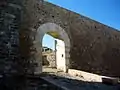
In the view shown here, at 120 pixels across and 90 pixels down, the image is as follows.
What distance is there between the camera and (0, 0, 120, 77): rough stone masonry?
16.0ft

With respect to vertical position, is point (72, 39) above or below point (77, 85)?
above

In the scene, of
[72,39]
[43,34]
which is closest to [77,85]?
[43,34]

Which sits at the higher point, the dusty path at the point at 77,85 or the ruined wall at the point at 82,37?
the ruined wall at the point at 82,37

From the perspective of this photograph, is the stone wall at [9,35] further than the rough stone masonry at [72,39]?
No

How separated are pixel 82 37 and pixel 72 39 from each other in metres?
0.81

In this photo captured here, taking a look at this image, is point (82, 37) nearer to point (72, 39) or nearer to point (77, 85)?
point (72, 39)

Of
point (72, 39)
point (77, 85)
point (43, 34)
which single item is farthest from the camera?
point (72, 39)

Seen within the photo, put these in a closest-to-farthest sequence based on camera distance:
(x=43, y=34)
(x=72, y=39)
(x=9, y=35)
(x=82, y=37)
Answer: (x=9, y=35) → (x=43, y=34) → (x=72, y=39) → (x=82, y=37)

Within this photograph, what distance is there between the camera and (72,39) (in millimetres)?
9117

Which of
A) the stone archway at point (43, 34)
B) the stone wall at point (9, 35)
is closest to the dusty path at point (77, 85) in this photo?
the stone wall at point (9, 35)

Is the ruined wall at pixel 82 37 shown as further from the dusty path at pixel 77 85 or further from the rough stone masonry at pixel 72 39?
the dusty path at pixel 77 85

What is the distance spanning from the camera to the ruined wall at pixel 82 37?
7.43 m

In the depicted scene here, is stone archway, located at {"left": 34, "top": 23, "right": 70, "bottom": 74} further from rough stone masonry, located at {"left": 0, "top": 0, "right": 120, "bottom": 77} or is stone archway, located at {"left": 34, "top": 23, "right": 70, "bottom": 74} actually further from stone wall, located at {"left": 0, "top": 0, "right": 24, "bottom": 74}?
stone wall, located at {"left": 0, "top": 0, "right": 24, "bottom": 74}

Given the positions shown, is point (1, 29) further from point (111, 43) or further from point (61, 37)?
point (111, 43)
